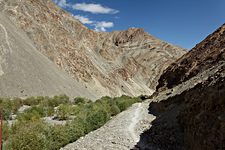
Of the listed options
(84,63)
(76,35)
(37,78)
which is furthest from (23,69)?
(76,35)

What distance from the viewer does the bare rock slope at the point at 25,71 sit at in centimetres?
6344

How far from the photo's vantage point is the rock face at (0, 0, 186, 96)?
80688 mm

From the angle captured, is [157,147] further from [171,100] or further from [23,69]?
[23,69]

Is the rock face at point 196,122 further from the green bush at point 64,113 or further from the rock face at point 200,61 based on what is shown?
the green bush at point 64,113

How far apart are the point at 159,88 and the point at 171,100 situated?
13.3 m

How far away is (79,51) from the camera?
3474 inches

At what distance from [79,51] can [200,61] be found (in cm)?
5804

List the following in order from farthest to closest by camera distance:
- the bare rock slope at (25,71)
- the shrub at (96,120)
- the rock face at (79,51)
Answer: the rock face at (79,51) < the bare rock slope at (25,71) < the shrub at (96,120)

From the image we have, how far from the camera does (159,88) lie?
39562mm

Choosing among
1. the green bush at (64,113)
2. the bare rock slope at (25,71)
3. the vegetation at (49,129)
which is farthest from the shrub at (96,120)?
the bare rock slope at (25,71)

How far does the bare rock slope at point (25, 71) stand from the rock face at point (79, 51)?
3.13 m

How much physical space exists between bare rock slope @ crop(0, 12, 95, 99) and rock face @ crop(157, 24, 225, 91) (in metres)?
30.2

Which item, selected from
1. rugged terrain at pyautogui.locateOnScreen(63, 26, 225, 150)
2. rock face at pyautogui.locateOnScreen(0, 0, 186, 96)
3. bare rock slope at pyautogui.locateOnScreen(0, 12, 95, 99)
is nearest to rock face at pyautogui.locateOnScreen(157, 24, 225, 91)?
rugged terrain at pyautogui.locateOnScreen(63, 26, 225, 150)

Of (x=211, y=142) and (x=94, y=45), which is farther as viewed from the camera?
(x=94, y=45)
